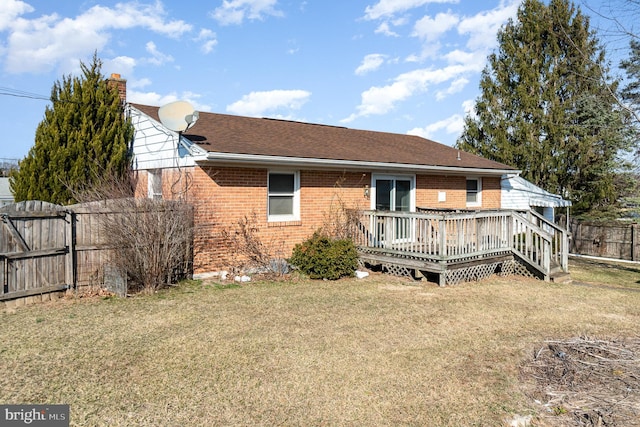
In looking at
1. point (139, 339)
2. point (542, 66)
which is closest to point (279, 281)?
point (139, 339)

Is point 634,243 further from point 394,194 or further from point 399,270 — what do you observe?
point 399,270

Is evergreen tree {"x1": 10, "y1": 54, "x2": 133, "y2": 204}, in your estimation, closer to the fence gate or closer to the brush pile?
the fence gate

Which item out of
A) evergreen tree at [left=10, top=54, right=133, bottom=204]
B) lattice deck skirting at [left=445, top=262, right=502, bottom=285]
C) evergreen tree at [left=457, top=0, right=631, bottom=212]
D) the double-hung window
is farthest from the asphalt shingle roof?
evergreen tree at [left=457, top=0, right=631, bottom=212]

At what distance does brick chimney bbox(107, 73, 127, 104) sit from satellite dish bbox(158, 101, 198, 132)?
418 cm

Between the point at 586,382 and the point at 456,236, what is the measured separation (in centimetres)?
594

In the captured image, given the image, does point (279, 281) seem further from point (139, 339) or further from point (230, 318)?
point (139, 339)

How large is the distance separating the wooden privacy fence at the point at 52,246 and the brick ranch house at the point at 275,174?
1962 millimetres

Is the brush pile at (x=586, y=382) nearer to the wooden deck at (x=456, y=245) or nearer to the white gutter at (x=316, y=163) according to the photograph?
the wooden deck at (x=456, y=245)

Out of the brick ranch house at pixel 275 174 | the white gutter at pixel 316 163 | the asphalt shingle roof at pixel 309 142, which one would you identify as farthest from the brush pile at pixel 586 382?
the asphalt shingle roof at pixel 309 142

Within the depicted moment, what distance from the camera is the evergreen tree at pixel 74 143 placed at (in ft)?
38.4

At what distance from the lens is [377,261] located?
1112 cm

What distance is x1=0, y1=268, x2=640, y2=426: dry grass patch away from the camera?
3.96 meters

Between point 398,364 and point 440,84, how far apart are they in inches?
828

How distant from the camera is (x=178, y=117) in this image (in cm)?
979
